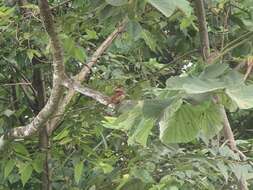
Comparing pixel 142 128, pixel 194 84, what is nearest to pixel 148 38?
pixel 142 128

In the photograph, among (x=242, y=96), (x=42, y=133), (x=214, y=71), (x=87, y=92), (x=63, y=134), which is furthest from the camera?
(x=42, y=133)

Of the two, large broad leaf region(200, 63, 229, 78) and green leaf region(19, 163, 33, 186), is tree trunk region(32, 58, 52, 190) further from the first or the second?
large broad leaf region(200, 63, 229, 78)

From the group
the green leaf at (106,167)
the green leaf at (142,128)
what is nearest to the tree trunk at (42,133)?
the green leaf at (106,167)

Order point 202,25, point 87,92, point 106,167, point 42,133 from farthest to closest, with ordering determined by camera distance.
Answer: point 42,133 < point 106,167 < point 87,92 < point 202,25

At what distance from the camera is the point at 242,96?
0.63 metres

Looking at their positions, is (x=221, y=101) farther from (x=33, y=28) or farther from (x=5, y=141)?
(x=33, y=28)

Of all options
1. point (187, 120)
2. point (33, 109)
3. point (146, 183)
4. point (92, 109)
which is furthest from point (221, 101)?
point (33, 109)

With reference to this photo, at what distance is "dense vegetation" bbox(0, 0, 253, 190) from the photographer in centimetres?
74

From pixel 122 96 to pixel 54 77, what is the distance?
0.20 meters

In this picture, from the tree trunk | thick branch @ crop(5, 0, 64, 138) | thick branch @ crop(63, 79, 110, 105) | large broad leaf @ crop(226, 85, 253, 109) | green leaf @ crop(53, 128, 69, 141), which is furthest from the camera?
the tree trunk

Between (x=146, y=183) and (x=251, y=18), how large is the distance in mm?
602

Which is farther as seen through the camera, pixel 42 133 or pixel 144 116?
pixel 42 133

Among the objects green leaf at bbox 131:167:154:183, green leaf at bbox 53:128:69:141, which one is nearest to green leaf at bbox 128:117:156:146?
green leaf at bbox 131:167:154:183

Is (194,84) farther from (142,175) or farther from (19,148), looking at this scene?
(19,148)
